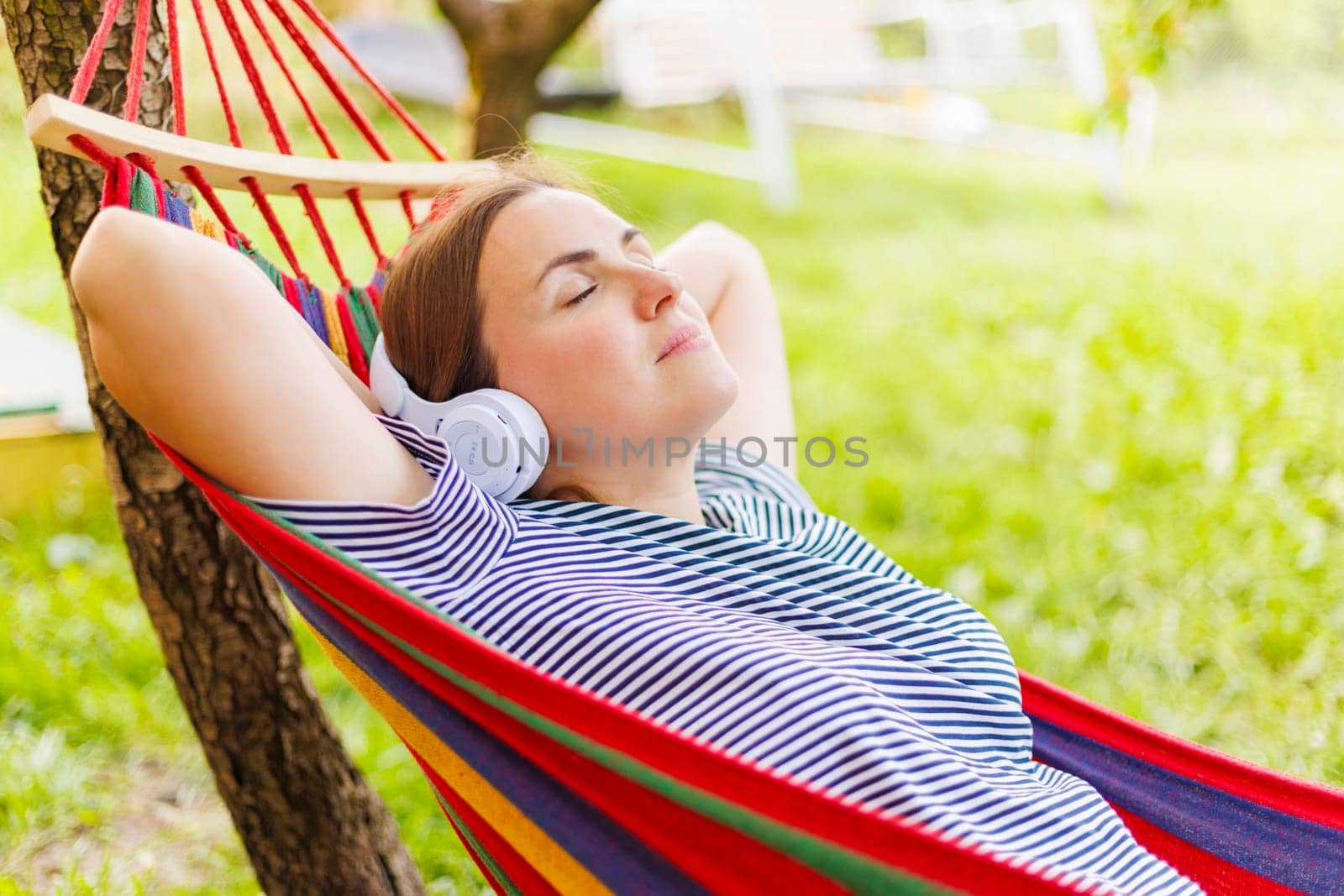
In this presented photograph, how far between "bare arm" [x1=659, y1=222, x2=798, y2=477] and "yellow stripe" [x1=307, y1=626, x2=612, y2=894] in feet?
2.43

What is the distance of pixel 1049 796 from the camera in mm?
1257

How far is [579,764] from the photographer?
1.08 metres

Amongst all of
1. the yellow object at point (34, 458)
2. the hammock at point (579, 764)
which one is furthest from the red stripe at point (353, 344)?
the yellow object at point (34, 458)

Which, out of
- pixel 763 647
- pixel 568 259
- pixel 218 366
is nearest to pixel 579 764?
pixel 763 647

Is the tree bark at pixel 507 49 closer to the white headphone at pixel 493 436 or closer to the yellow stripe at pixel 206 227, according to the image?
the yellow stripe at pixel 206 227

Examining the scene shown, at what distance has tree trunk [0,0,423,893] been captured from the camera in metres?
1.47

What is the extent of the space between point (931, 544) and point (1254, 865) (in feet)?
5.09

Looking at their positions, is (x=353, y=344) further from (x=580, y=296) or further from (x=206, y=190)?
(x=580, y=296)

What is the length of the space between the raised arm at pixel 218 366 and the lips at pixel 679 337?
0.34 m

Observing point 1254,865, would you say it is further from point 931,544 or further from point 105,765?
point 105,765

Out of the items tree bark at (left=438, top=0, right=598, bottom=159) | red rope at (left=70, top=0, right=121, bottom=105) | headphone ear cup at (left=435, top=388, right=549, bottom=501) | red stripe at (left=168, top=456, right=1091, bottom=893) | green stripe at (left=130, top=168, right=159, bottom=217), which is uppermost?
tree bark at (left=438, top=0, right=598, bottom=159)

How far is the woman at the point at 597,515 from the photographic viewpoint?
1.09 metres

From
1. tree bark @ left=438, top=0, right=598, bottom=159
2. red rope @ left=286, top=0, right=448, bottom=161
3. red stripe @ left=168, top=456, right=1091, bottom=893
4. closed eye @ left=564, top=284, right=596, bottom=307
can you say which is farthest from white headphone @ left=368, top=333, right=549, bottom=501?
tree bark @ left=438, top=0, right=598, bottom=159

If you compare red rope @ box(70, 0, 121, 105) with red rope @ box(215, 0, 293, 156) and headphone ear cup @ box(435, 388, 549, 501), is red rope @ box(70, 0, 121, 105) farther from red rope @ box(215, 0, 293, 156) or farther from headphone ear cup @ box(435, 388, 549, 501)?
headphone ear cup @ box(435, 388, 549, 501)
